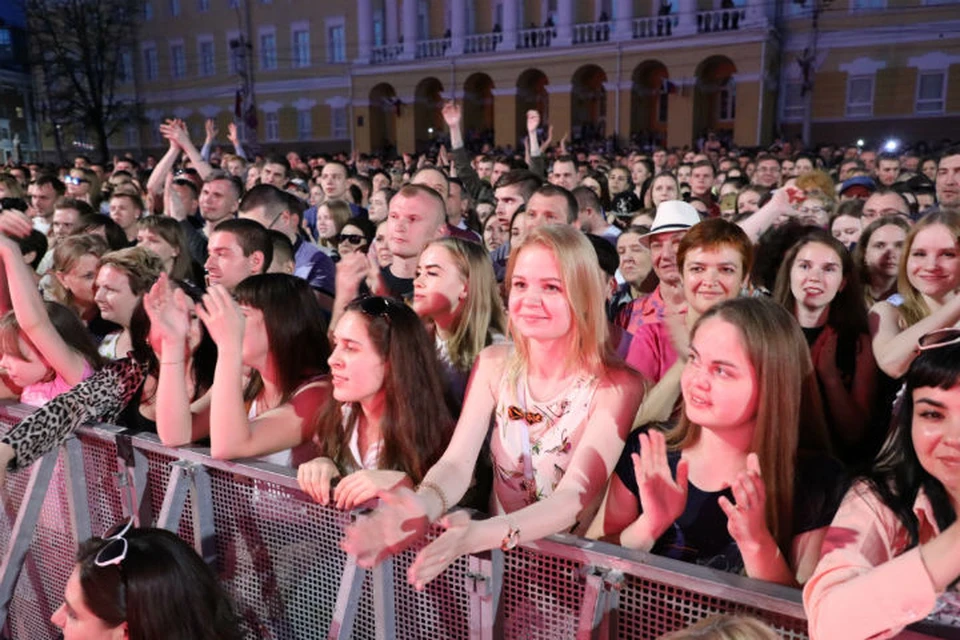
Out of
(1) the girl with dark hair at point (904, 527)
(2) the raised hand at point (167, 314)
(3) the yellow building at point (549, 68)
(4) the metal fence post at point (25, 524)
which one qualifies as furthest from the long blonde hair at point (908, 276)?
(3) the yellow building at point (549, 68)

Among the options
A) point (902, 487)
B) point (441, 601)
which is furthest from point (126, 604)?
point (902, 487)

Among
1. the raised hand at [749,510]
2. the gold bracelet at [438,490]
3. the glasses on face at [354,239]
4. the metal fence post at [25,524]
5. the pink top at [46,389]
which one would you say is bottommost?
the metal fence post at [25,524]

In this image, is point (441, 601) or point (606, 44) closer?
point (441, 601)

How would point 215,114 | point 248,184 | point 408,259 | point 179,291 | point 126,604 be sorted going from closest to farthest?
1. point 126,604
2. point 179,291
3. point 408,259
4. point 248,184
5. point 215,114

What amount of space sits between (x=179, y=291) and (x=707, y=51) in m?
30.2

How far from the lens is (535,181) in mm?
6246

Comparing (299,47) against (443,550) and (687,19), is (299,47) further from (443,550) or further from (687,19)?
(443,550)

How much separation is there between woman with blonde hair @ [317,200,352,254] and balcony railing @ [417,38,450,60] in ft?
101

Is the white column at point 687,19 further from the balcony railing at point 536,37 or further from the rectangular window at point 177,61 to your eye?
the rectangular window at point 177,61

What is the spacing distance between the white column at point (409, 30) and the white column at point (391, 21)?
1376mm

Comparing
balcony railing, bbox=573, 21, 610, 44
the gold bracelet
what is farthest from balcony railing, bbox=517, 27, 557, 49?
the gold bracelet

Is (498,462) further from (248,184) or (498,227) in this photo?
(248,184)

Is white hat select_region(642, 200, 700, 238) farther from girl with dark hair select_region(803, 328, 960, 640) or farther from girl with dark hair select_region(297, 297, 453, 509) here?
girl with dark hair select_region(803, 328, 960, 640)

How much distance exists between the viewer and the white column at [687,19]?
96.6 ft
